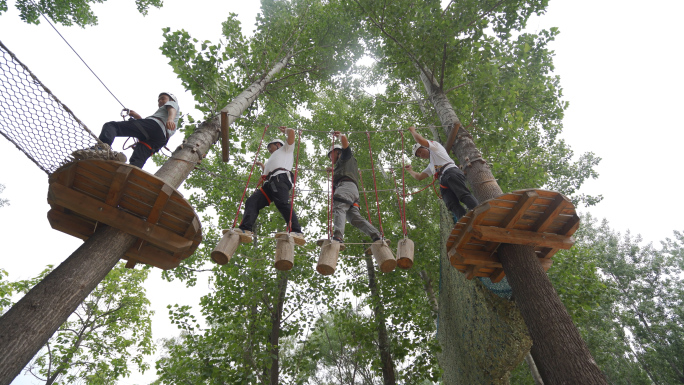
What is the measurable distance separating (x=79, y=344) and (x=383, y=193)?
40.0ft

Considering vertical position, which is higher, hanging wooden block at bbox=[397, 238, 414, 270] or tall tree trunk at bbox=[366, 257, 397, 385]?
tall tree trunk at bbox=[366, 257, 397, 385]

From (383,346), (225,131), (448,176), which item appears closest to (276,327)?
(383,346)

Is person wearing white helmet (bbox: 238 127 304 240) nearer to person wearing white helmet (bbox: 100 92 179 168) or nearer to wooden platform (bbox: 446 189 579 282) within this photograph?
person wearing white helmet (bbox: 100 92 179 168)

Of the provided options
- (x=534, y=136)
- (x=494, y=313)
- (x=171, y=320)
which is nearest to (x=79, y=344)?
(x=171, y=320)

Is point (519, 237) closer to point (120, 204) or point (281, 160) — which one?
point (281, 160)

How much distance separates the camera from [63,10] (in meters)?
7.24

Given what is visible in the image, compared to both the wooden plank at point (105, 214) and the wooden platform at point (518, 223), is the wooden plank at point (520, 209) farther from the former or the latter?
the wooden plank at point (105, 214)

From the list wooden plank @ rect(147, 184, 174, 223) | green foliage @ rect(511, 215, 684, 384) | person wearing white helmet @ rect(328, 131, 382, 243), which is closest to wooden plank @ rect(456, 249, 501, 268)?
person wearing white helmet @ rect(328, 131, 382, 243)

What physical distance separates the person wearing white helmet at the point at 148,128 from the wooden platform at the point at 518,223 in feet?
12.2

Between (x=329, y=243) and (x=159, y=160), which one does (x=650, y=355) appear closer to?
(x=329, y=243)

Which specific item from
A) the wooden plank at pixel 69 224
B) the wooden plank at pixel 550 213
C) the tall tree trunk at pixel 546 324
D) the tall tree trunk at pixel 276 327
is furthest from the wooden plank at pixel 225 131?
the tall tree trunk at pixel 276 327

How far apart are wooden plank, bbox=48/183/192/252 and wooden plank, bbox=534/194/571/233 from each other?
3.79 meters

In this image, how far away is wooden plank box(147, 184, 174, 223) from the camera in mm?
2801

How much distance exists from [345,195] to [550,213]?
238cm
